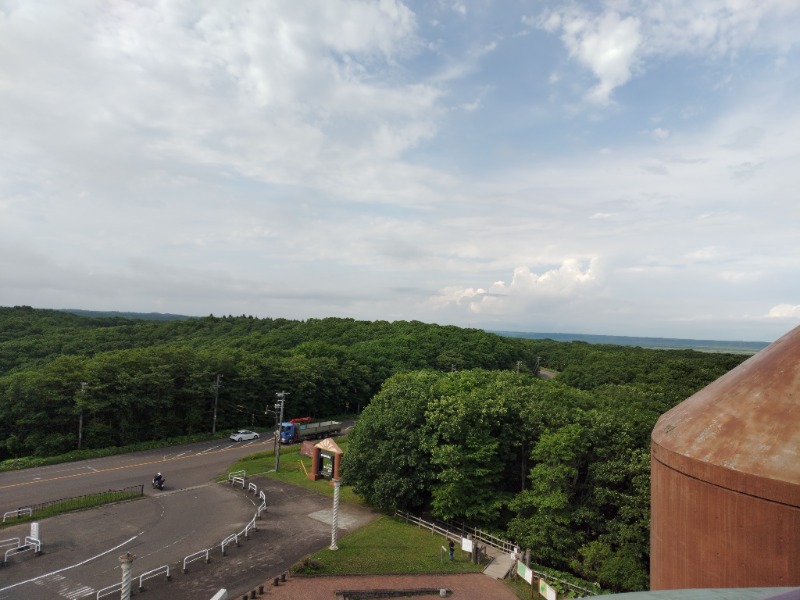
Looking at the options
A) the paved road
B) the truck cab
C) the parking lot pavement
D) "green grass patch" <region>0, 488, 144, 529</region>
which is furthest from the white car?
"green grass patch" <region>0, 488, 144, 529</region>

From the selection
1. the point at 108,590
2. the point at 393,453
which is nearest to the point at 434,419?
the point at 393,453

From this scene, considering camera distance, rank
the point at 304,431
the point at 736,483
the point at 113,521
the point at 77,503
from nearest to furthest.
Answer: the point at 736,483, the point at 113,521, the point at 77,503, the point at 304,431

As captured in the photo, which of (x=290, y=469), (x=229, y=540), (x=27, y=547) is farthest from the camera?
(x=290, y=469)

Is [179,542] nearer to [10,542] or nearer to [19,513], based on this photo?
[10,542]

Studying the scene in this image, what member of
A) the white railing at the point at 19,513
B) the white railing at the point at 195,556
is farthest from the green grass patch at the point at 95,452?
the white railing at the point at 195,556

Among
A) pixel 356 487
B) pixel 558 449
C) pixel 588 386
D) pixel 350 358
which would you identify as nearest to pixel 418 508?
pixel 356 487

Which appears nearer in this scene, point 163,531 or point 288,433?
point 163,531

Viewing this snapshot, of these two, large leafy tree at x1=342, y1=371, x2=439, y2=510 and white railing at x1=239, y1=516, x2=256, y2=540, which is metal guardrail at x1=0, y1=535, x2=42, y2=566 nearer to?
white railing at x1=239, y1=516, x2=256, y2=540

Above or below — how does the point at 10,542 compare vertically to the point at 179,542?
above

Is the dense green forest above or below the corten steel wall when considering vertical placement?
below
